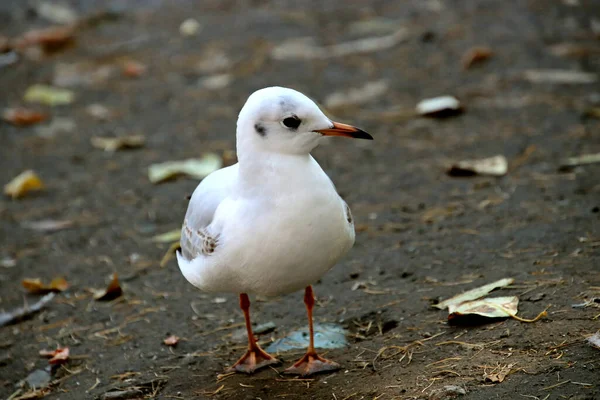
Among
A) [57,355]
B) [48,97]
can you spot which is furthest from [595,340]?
[48,97]

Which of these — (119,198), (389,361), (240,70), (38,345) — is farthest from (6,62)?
(389,361)

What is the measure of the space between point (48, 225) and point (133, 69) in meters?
3.05

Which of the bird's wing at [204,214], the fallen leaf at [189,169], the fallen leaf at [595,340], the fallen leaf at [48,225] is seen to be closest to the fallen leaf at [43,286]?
the fallen leaf at [48,225]

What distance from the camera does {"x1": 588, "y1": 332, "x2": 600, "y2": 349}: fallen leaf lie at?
9.43 feet

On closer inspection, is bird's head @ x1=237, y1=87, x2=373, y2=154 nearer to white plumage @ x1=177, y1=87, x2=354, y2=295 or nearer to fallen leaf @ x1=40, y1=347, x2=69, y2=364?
white plumage @ x1=177, y1=87, x2=354, y2=295

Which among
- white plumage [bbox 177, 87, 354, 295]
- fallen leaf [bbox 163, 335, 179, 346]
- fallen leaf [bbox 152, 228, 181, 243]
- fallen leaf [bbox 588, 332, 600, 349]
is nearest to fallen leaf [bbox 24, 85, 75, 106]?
fallen leaf [bbox 152, 228, 181, 243]

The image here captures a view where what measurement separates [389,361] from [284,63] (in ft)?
16.0

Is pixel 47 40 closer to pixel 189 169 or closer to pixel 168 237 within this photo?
pixel 189 169

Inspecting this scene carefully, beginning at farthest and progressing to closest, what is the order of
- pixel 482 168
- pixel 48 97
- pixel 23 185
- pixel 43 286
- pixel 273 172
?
pixel 48 97
pixel 23 185
pixel 482 168
pixel 43 286
pixel 273 172

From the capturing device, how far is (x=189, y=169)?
5.82 meters

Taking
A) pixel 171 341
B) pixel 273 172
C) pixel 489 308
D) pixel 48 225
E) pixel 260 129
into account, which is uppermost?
pixel 260 129

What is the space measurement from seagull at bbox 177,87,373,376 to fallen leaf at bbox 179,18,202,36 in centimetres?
600

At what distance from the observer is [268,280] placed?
3.08 m

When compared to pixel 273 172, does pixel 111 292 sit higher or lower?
lower
